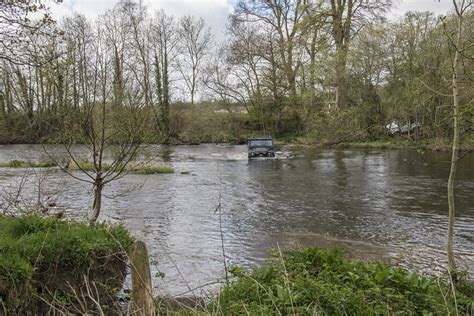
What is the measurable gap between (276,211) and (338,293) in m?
10.9

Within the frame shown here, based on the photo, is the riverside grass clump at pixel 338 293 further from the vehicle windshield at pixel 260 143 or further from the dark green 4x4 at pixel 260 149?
the vehicle windshield at pixel 260 143

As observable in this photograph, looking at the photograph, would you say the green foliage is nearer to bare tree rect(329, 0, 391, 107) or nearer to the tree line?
the tree line

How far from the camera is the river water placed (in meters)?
10.3

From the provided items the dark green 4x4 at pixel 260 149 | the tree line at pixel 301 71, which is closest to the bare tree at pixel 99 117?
the tree line at pixel 301 71

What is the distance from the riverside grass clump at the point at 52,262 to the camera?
5742 millimetres

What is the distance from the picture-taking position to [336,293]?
4.55 m

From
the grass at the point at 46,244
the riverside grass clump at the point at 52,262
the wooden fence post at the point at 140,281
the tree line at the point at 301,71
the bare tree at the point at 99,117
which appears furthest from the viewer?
the tree line at the point at 301,71

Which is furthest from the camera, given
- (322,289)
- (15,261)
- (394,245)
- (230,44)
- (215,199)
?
(230,44)

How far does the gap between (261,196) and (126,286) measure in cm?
1120

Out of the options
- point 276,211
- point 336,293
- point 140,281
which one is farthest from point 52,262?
point 276,211

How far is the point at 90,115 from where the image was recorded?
9828 millimetres

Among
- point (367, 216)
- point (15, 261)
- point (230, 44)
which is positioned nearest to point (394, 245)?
point (367, 216)

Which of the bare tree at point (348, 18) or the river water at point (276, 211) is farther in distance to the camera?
the bare tree at point (348, 18)

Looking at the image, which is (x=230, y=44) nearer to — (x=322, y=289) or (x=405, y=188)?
(x=405, y=188)
